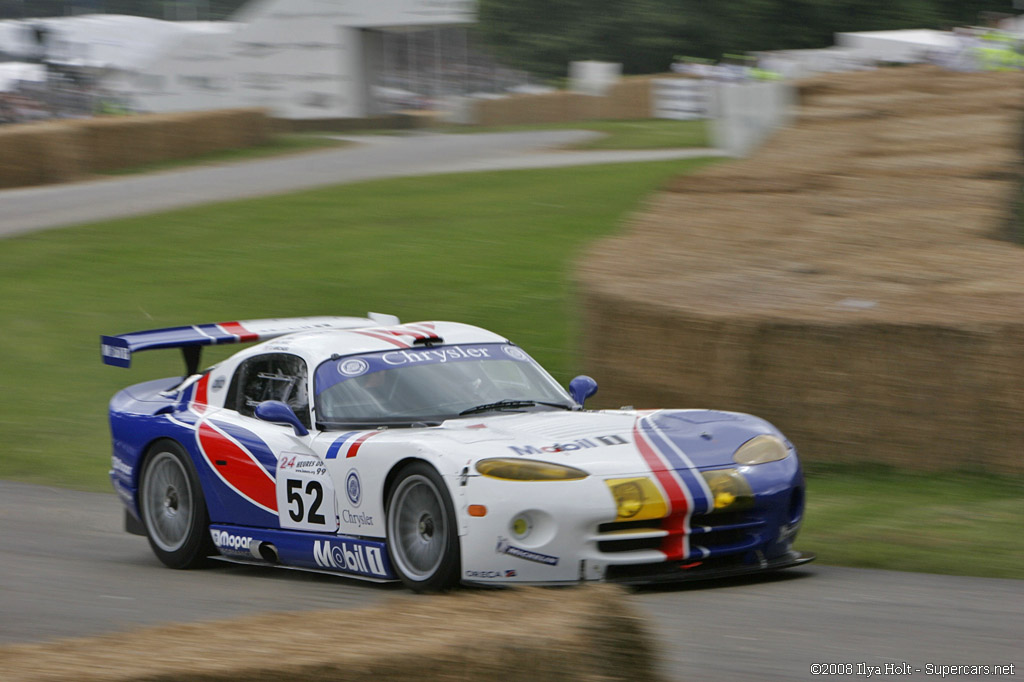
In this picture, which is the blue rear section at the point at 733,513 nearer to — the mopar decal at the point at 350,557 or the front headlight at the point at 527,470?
the front headlight at the point at 527,470

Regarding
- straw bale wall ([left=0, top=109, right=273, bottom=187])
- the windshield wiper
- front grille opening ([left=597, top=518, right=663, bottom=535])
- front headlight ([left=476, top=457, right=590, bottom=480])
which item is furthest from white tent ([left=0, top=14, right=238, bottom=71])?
front grille opening ([left=597, top=518, right=663, bottom=535])

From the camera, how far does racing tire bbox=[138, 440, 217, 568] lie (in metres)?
7.91

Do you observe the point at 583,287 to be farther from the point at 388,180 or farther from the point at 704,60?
the point at 704,60

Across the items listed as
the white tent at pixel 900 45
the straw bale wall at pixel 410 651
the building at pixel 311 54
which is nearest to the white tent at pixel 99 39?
the building at pixel 311 54

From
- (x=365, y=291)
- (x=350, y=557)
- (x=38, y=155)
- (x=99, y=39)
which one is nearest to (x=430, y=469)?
(x=350, y=557)

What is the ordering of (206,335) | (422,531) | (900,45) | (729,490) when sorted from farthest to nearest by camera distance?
(900,45) → (206,335) → (422,531) → (729,490)

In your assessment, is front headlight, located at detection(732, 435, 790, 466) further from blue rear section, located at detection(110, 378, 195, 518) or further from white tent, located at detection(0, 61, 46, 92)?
white tent, located at detection(0, 61, 46, 92)

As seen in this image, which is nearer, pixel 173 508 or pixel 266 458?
pixel 266 458

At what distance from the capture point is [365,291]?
54.1ft

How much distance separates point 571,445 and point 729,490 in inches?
28.9

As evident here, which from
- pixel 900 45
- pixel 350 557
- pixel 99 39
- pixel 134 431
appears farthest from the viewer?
pixel 99 39

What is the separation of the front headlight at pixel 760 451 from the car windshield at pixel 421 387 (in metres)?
1.28

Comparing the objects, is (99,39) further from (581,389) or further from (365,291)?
(581,389)

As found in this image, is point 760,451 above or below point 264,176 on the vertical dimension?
above
